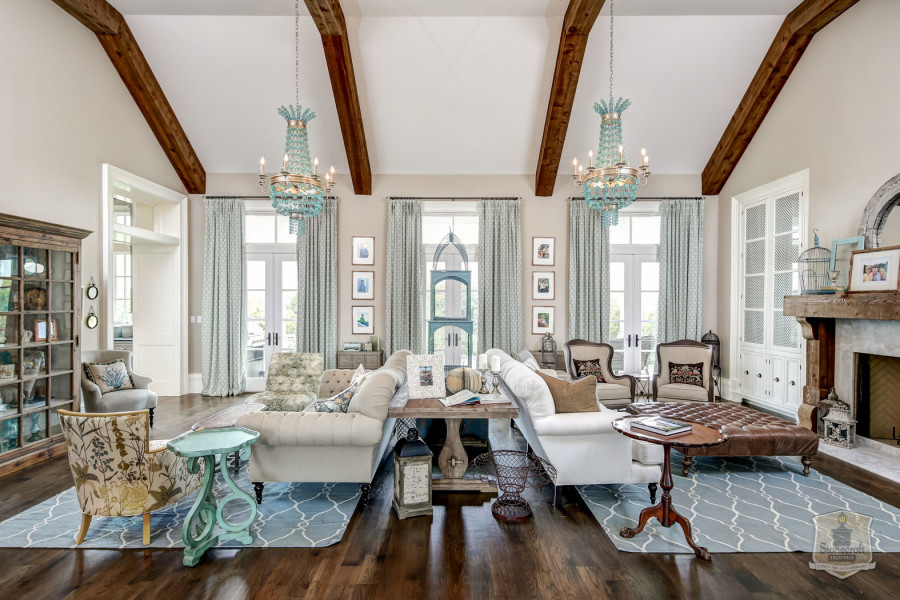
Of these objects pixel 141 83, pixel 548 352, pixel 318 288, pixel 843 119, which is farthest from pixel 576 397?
pixel 141 83

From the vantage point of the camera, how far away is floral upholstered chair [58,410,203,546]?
2490 millimetres

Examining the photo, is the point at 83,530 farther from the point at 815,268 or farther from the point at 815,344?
the point at 815,268

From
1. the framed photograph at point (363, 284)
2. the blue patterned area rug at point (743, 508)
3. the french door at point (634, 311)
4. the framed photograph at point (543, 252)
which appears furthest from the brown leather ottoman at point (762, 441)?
the framed photograph at point (363, 284)

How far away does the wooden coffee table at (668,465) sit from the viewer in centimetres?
251

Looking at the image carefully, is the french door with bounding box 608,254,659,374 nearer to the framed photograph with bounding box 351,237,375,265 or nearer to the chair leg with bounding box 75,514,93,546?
the framed photograph with bounding box 351,237,375,265

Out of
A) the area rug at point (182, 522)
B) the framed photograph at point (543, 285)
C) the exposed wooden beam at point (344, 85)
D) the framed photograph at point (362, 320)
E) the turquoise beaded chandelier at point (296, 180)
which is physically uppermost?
the exposed wooden beam at point (344, 85)

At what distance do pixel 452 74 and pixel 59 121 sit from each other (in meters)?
4.29

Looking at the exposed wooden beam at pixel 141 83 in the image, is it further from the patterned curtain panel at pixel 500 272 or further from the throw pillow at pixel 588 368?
the throw pillow at pixel 588 368

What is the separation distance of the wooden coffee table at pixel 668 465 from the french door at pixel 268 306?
5462 millimetres

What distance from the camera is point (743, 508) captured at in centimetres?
311

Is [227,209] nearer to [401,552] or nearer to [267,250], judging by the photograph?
[267,250]

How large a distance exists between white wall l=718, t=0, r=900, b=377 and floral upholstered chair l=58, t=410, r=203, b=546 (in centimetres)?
628

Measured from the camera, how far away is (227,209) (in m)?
6.67

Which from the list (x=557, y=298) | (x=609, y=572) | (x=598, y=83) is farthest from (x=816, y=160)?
(x=609, y=572)
